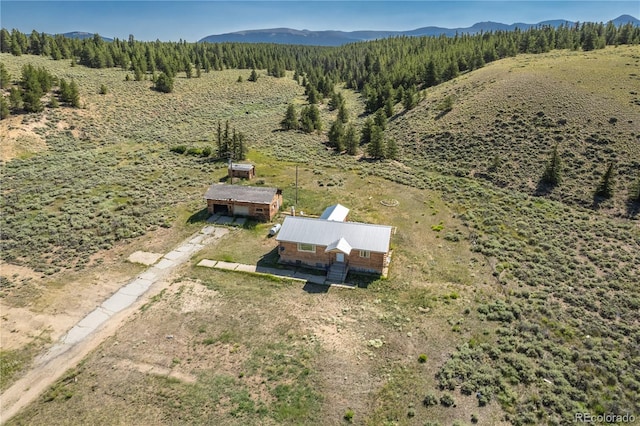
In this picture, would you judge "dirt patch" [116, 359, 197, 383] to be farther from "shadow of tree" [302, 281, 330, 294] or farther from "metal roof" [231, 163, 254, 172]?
"metal roof" [231, 163, 254, 172]

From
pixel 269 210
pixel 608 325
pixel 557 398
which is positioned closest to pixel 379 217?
pixel 269 210

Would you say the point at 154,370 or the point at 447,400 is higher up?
the point at 447,400

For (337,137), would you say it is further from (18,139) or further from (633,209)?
(18,139)

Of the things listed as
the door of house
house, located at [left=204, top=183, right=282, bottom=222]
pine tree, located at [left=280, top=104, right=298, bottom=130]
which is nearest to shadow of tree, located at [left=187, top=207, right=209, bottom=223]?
house, located at [left=204, top=183, right=282, bottom=222]

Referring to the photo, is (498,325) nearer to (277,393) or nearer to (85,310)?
(277,393)

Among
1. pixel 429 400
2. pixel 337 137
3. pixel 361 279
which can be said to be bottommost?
pixel 429 400

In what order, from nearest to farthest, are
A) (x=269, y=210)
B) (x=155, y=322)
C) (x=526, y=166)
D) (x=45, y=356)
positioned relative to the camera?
(x=45, y=356), (x=155, y=322), (x=269, y=210), (x=526, y=166)

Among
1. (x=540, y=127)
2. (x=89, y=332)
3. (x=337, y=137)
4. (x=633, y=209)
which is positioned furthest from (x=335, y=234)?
(x=540, y=127)
